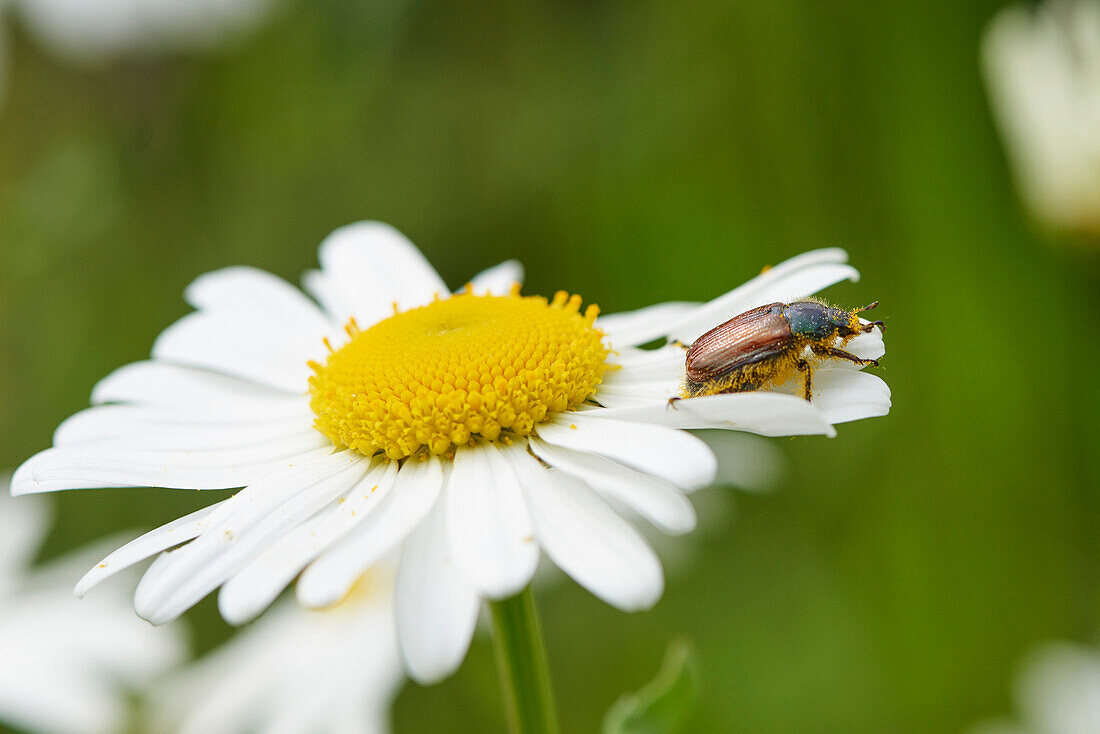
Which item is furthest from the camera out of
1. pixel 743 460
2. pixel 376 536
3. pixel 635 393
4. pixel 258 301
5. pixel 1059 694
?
pixel 743 460

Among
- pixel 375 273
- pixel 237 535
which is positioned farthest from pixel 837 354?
pixel 375 273

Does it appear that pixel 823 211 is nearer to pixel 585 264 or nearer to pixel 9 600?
pixel 585 264

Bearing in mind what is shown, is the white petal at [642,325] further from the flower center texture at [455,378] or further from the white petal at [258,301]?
the white petal at [258,301]

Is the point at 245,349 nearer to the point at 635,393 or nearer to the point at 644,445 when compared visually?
the point at 635,393

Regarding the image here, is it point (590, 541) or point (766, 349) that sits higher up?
point (766, 349)

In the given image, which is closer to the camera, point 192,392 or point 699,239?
point 192,392

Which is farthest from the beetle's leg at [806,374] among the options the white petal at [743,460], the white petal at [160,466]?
the white petal at [743,460]

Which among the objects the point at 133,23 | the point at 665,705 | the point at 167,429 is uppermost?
the point at 133,23
